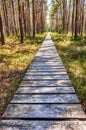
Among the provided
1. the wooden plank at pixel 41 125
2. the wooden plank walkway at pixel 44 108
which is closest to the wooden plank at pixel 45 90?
the wooden plank walkway at pixel 44 108

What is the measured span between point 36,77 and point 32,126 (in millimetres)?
3187

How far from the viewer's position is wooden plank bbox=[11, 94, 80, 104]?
14.4 feet

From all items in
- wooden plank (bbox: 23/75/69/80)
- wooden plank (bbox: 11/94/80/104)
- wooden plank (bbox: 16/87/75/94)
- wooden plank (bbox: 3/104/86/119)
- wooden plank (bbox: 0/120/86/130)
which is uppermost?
wooden plank (bbox: 23/75/69/80)

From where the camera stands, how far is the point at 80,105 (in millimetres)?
4148

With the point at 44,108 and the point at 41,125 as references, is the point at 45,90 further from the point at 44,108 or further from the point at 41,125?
the point at 41,125

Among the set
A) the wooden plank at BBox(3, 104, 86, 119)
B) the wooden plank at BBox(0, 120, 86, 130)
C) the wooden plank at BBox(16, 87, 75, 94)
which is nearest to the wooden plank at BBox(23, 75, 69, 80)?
the wooden plank at BBox(16, 87, 75, 94)

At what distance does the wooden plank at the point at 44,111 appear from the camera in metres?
3.71

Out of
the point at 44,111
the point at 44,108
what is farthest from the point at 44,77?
the point at 44,111

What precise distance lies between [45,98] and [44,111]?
2.30 ft

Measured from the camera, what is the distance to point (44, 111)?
388 cm

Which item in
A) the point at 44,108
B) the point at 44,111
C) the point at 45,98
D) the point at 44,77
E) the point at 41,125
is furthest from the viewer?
the point at 44,77

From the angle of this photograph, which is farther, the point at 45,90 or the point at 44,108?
the point at 45,90

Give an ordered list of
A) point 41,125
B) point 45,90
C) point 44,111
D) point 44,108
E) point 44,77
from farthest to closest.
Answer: point 44,77 → point 45,90 → point 44,108 → point 44,111 → point 41,125

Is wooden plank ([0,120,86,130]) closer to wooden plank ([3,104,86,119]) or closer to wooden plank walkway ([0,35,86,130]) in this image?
wooden plank walkway ([0,35,86,130])
